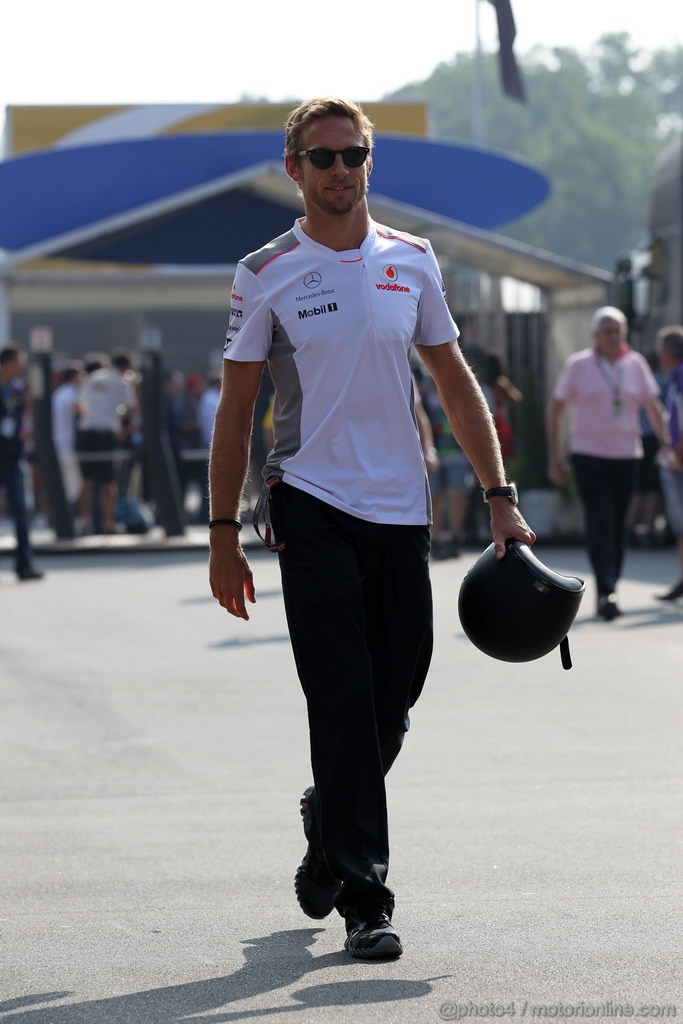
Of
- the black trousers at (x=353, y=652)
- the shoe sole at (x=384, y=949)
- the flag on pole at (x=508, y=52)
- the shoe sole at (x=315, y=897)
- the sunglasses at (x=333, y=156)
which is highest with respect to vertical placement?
the flag on pole at (x=508, y=52)

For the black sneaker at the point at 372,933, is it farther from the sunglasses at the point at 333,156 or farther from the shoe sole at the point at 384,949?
the sunglasses at the point at 333,156

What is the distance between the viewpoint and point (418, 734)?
787 centimetres

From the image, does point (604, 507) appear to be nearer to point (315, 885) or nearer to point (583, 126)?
point (315, 885)

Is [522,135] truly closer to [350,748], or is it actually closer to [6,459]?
[6,459]

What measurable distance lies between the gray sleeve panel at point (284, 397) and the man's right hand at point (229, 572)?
0.21 m

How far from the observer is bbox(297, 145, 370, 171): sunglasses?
4.72 metres

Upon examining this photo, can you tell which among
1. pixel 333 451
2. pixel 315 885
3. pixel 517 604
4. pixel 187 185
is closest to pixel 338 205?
pixel 333 451

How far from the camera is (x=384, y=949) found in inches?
174

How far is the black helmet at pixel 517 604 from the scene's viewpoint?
478 cm

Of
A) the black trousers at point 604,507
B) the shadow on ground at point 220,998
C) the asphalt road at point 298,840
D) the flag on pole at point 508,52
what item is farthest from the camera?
the flag on pole at point 508,52

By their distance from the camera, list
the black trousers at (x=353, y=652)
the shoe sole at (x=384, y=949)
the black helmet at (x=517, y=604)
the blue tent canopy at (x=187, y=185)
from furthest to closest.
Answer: the blue tent canopy at (x=187, y=185), the black helmet at (x=517, y=604), the black trousers at (x=353, y=652), the shoe sole at (x=384, y=949)

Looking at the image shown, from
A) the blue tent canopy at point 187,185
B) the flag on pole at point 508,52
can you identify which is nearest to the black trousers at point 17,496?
the blue tent canopy at point 187,185

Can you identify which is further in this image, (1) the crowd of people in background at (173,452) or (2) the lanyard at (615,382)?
(1) the crowd of people in background at (173,452)

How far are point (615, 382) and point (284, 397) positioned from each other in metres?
7.42
